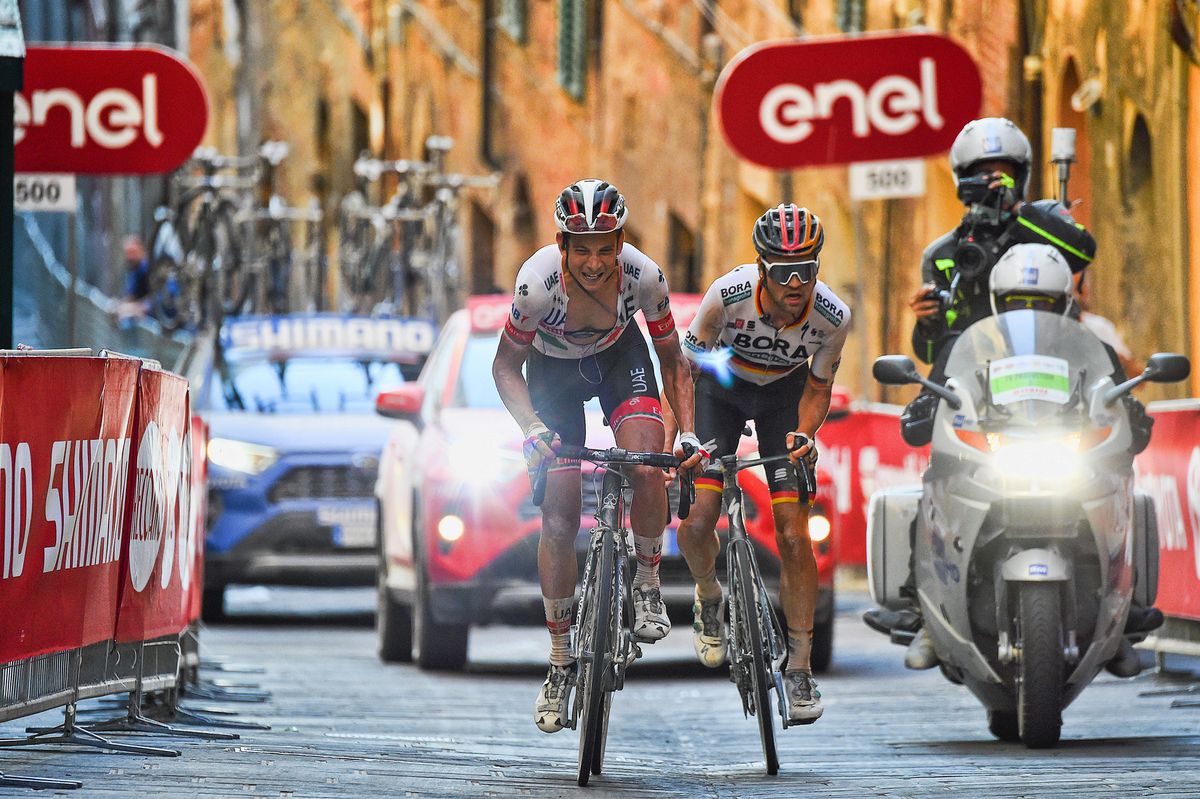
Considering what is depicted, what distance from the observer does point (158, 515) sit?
10.8 m

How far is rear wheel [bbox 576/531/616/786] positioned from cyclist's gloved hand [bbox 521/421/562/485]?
314 millimetres

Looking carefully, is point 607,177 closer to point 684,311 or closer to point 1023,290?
point 684,311

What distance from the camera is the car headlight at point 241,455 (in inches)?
694

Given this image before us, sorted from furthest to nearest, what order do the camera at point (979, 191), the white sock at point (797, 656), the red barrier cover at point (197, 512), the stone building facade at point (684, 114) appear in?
1. the stone building facade at point (684, 114)
2. the red barrier cover at point (197, 512)
3. the camera at point (979, 191)
4. the white sock at point (797, 656)

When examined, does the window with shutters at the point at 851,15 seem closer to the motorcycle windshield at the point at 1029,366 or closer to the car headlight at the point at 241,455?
the car headlight at the point at 241,455

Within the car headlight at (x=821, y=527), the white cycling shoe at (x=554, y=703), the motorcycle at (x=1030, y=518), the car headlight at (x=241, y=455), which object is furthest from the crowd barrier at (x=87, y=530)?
the car headlight at (x=241, y=455)

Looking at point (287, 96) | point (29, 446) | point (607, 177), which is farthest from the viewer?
point (287, 96)

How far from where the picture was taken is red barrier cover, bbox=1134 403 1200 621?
1289 cm

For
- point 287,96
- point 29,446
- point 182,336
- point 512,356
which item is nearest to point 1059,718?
point 512,356

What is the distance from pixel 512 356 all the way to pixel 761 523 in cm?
454

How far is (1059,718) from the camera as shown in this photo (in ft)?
32.5

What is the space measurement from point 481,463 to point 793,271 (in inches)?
164

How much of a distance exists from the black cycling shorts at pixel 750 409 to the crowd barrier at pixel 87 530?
6.66 ft

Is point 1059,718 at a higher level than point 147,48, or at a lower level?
lower
